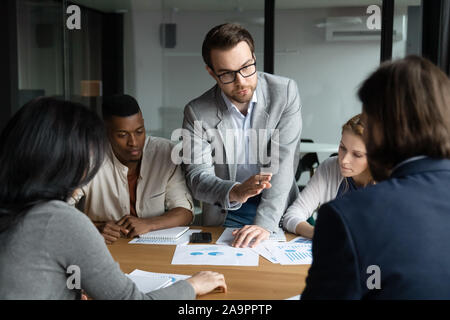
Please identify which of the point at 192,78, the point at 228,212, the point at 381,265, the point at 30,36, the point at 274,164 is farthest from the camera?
the point at 30,36

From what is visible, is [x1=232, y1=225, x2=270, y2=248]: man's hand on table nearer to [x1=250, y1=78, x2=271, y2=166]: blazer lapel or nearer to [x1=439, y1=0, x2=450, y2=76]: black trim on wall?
[x1=250, y1=78, x2=271, y2=166]: blazer lapel

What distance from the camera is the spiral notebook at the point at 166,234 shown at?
6.95 ft

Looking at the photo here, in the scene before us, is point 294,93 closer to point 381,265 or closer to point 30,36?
point 381,265

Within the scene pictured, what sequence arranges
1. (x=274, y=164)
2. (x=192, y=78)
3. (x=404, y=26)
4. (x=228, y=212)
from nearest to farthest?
1. (x=274, y=164)
2. (x=228, y=212)
3. (x=404, y=26)
4. (x=192, y=78)

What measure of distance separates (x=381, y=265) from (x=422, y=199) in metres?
0.17

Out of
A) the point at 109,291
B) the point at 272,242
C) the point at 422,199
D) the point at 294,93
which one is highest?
the point at 294,93

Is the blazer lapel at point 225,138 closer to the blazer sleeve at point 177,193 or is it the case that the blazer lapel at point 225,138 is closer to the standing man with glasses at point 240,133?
the standing man with glasses at point 240,133

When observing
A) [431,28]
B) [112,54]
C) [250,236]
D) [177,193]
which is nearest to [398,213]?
[250,236]

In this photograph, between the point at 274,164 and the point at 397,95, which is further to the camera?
the point at 274,164

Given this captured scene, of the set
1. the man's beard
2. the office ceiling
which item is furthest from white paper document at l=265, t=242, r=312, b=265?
the office ceiling

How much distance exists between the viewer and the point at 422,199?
0.97 metres

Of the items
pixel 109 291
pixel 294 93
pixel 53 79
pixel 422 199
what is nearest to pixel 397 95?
pixel 422 199

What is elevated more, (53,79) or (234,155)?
(53,79)

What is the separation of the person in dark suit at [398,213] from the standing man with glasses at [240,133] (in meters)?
Result: 1.18
